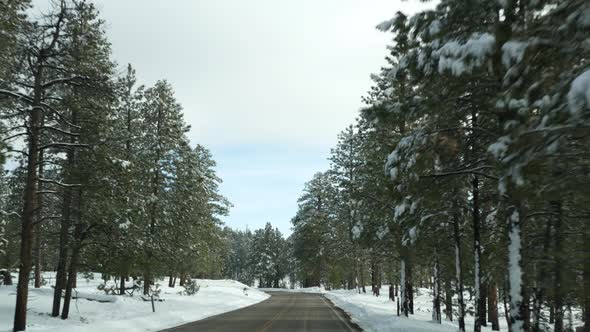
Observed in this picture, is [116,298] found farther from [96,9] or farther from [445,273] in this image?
[445,273]

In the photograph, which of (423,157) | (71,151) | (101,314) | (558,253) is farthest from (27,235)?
(558,253)

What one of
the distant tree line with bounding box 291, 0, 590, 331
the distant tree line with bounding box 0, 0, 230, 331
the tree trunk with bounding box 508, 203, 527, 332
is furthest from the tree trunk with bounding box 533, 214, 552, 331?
the distant tree line with bounding box 0, 0, 230, 331

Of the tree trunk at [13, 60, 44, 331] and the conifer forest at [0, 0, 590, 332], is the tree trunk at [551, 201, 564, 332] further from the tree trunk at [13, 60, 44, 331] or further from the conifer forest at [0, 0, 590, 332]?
the tree trunk at [13, 60, 44, 331]

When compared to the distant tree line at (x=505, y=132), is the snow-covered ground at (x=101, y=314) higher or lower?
lower

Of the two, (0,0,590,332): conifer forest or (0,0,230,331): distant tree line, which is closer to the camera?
(0,0,590,332): conifer forest

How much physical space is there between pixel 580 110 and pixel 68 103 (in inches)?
672

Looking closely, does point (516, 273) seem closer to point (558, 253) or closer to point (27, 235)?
point (558, 253)

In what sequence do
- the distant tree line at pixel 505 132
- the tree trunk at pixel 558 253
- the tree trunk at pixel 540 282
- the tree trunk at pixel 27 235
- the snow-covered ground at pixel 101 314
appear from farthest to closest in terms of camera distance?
the snow-covered ground at pixel 101 314
the tree trunk at pixel 27 235
the tree trunk at pixel 540 282
the tree trunk at pixel 558 253
the distant tree line at pixel 505 132

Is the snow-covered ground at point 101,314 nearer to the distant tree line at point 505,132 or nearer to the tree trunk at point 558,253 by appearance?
the distant tree line at point 505,132

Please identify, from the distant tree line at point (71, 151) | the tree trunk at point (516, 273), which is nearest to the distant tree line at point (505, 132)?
the tree trunk at point (516, 273)

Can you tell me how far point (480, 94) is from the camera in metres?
11.5

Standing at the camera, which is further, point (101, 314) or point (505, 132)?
point (101, 314)

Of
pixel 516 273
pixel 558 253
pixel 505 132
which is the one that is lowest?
pixel 516 273

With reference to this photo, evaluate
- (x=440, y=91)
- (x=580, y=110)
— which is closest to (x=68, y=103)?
(x=440, y=91)
